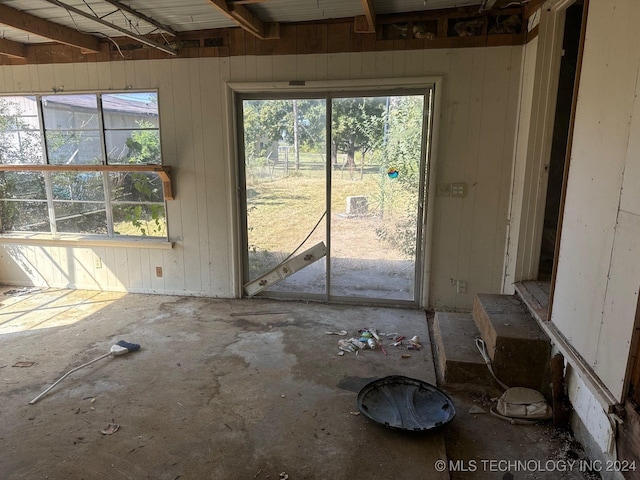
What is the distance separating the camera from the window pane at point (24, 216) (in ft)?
15.2

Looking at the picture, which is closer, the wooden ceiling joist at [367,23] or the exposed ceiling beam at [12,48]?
the wooden ceiling joist at [367,23]

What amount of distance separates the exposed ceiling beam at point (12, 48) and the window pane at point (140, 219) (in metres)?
1.74

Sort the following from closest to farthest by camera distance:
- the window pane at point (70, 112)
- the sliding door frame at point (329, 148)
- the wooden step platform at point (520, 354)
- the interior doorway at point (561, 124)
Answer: the wooden step platform at point (520, 354), the interior doorway at point (561, 124), the sliding door frame at point (329, 148), the window pane at point (70, 112)

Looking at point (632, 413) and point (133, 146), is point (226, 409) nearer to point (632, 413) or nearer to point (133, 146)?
point (632, 413)

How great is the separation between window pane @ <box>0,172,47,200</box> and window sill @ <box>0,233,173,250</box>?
0.44 meters

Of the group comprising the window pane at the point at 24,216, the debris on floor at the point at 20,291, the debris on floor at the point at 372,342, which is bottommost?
the debris on floor at the point at 20,291

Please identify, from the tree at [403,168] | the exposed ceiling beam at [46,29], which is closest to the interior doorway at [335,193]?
the tree at [403,168]

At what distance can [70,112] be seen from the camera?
4.30 metres

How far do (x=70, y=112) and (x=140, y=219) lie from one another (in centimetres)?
131

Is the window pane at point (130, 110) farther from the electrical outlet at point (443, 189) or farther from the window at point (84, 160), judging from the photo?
the electrical outlet at point (443, 189)

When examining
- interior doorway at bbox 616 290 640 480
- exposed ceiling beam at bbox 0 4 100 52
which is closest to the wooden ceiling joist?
exposed ceiling beam at bbox 0 4 100 52

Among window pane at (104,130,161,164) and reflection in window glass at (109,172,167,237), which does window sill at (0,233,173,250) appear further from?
window pane at (104,130,161,164)

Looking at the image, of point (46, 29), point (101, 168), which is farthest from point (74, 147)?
point (46, 29)

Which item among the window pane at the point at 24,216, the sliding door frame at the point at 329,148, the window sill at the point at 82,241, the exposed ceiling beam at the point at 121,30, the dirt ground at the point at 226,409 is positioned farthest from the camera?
the window pane at the point at 24,216
